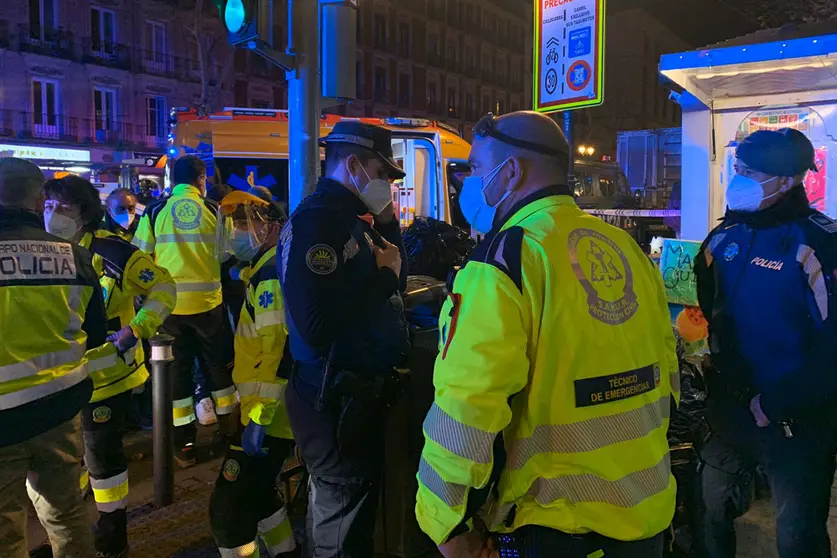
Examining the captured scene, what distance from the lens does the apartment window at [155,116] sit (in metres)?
33.8

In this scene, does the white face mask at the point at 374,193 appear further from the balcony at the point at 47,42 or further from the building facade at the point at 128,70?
the balcony at the point at 47,42

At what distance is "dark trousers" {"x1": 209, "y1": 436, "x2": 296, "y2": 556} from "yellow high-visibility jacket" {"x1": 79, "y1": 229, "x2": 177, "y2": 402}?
0.92m

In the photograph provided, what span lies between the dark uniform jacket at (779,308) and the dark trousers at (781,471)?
0.13 metres

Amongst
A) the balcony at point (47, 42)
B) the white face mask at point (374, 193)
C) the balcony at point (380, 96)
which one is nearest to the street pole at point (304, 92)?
the white face mask at point (374, 193)

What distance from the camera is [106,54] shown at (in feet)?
105

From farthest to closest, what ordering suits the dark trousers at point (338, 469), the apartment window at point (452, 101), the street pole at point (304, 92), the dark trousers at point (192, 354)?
the apartment window at point (452, 101)
the dark trousers at point (192, 354)
the street pole at point (304, 92)
the dark trousers at point (338, 469)

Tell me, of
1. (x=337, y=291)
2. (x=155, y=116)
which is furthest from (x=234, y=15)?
(x=155, y=116)

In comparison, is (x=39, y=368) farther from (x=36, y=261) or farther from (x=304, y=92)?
(x=304, y=92)

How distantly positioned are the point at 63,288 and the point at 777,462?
3.16 meters

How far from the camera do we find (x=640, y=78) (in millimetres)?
54812

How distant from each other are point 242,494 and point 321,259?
4.56ft

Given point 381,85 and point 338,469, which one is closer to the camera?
point 338,469

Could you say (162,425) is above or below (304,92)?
below

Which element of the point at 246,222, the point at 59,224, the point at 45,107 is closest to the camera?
the point at 59,224
